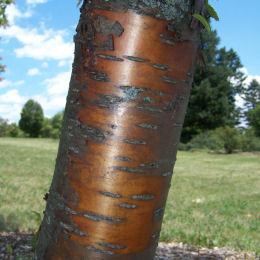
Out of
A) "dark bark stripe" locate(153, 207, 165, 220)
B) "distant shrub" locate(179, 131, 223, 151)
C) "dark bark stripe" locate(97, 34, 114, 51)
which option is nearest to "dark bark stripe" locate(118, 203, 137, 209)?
"dark bark stripe" locate(153, 207, 165, 220)

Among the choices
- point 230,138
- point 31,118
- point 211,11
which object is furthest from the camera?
point 31,118

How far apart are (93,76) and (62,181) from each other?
429 mm

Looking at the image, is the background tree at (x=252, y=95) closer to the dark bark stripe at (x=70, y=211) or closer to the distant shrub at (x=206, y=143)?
the distant shrub at (x=206, y=143)

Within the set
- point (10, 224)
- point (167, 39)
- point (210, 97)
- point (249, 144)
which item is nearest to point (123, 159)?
point (167, 39)

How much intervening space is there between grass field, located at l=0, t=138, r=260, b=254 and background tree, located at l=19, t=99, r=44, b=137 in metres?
39.1

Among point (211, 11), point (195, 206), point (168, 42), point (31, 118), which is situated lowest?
point (195, 206)

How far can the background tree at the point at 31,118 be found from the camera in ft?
162

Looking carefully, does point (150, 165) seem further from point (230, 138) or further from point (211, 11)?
point (230, 138)

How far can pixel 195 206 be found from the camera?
272 inches

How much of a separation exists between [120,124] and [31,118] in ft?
165

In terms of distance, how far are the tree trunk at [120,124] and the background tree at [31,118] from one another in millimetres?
50007

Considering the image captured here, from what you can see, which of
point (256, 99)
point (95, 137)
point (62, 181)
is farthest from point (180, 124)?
point (256, 99)

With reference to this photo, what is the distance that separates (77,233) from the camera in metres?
1.21

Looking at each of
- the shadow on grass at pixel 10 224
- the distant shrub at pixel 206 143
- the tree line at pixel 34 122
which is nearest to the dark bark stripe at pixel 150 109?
the shadow on grass at pixel 10 224
